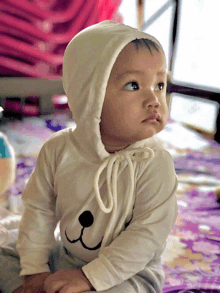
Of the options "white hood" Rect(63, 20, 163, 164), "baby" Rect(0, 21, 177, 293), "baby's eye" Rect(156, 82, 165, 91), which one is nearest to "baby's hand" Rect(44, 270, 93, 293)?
"baby" Rect(0, 21, 177, 293)

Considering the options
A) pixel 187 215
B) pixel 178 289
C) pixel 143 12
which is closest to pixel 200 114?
pixel 143 12

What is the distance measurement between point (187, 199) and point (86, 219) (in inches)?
27.4

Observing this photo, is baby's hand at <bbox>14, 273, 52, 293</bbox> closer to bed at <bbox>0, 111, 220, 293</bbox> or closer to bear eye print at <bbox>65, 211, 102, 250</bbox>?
bear eye print at <bbox>65, 211, 102, 250</bbox>

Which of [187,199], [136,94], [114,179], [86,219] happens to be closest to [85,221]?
[86,219]

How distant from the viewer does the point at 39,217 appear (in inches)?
27.9

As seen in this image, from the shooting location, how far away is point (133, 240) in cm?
60

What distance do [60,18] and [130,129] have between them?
192 cm

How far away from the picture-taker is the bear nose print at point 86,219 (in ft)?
2.14

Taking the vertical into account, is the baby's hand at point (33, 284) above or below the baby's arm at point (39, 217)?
below

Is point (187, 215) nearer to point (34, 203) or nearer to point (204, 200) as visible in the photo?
point (204, 200)

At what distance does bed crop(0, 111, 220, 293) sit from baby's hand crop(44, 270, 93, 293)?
11.2 inches

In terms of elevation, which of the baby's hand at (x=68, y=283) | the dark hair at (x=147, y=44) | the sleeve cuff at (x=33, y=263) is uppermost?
the dark hair at (x=147, y=44)

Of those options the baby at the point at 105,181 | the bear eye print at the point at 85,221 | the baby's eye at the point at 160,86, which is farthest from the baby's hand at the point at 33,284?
the baby's eye at the point at 160,86

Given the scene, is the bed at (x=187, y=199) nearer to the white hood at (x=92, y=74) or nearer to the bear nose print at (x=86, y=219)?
the bear nose print at (x=86, y=219)
